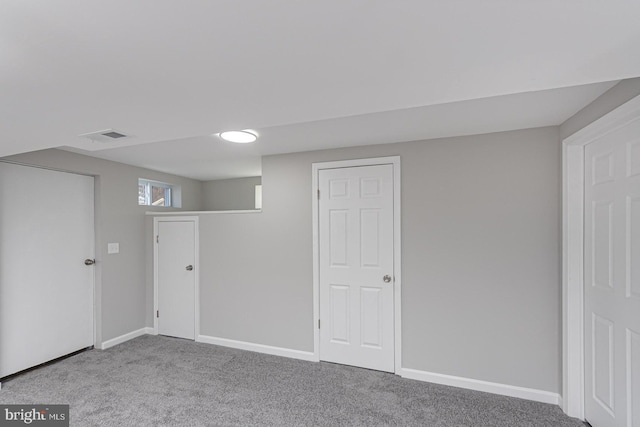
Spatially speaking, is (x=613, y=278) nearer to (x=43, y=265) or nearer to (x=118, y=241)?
(x=118, y=241)

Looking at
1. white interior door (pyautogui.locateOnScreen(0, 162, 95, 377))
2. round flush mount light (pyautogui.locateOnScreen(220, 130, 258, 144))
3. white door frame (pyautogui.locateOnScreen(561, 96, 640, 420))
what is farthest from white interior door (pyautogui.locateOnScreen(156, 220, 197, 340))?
white door frame (pyautogui.locateOnScreen(561, 96, 640, 420))

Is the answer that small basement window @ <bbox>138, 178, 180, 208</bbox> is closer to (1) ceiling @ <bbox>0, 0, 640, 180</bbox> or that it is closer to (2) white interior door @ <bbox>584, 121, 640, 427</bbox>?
(1) ceiling @ <bbox>0, 0, 640, 180</bbox>

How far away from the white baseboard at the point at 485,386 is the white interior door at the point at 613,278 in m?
0.27

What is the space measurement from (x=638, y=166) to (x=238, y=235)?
129 inches

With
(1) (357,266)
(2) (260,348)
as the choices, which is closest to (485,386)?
(1) (357,266)

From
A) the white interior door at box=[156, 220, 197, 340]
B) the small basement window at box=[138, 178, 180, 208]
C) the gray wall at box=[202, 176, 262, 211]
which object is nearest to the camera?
the white interior door at box=[156, 220, 197, 340]

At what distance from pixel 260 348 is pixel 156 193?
273 cm

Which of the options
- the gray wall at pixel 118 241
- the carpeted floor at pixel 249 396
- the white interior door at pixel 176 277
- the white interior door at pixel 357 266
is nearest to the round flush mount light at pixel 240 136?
the white interior door at pixel 357 266

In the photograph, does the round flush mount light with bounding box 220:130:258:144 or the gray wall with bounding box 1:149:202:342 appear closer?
the round flush mount light with bounding box 220:130:258:144

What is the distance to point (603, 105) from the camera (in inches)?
71.9

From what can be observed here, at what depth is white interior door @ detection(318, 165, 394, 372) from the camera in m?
2.93

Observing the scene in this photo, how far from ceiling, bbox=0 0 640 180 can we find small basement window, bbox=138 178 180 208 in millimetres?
2444

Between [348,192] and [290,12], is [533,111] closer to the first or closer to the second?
[348,192]

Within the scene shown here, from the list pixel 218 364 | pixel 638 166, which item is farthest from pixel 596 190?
pixel 218 364
